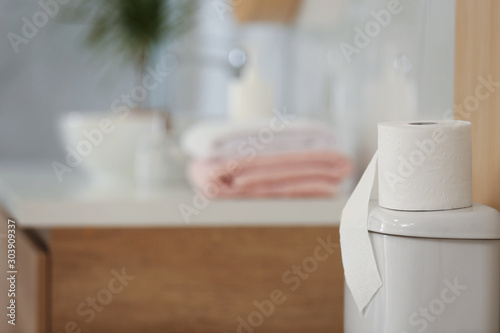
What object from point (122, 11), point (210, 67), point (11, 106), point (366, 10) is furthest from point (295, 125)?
point (11, 106)

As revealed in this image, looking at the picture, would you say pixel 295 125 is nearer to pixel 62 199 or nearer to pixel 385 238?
pixel 62 199

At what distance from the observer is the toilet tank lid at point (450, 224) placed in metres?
0.28

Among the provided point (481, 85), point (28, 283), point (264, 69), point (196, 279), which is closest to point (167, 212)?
point (196, 279)

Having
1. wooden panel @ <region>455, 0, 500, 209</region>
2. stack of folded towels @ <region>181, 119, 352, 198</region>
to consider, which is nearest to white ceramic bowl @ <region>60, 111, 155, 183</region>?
stack of folded towels @ <region>181, 119, 352, 198</region>

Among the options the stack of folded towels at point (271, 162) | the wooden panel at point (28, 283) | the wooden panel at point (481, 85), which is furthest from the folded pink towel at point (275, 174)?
the wooden panel at point (481, 85)

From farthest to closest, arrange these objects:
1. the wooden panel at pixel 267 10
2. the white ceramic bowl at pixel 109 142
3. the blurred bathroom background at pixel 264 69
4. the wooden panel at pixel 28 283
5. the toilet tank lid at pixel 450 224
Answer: the wooden panel at pixel 267 10 → the white ceramic bowl at pixel 109 142 → the wooden panel at pixel 28 283 → the blurred bathroom background at pixel 264 69 → the toilet tank lid at pixel 450 224

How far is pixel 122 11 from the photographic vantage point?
1735 millimetres

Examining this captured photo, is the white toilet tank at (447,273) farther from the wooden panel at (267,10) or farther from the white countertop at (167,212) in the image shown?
the wooden panel at (267,10)

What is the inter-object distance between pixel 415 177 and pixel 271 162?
Answer: 2.03 ft

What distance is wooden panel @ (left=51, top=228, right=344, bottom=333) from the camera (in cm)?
87

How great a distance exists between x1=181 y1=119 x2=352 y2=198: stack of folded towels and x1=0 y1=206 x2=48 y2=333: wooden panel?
0.27 meters

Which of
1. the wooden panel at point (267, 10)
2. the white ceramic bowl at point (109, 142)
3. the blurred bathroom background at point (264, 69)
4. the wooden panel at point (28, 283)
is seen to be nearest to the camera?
the blurred bathroom background at point (264, 69)

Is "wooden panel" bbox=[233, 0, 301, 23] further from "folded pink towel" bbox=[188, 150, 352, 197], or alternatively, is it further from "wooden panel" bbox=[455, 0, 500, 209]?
"wooden panel" bbox=[455, 0, 500, 209]

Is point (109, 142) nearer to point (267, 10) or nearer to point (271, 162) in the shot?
point (271, 162)
